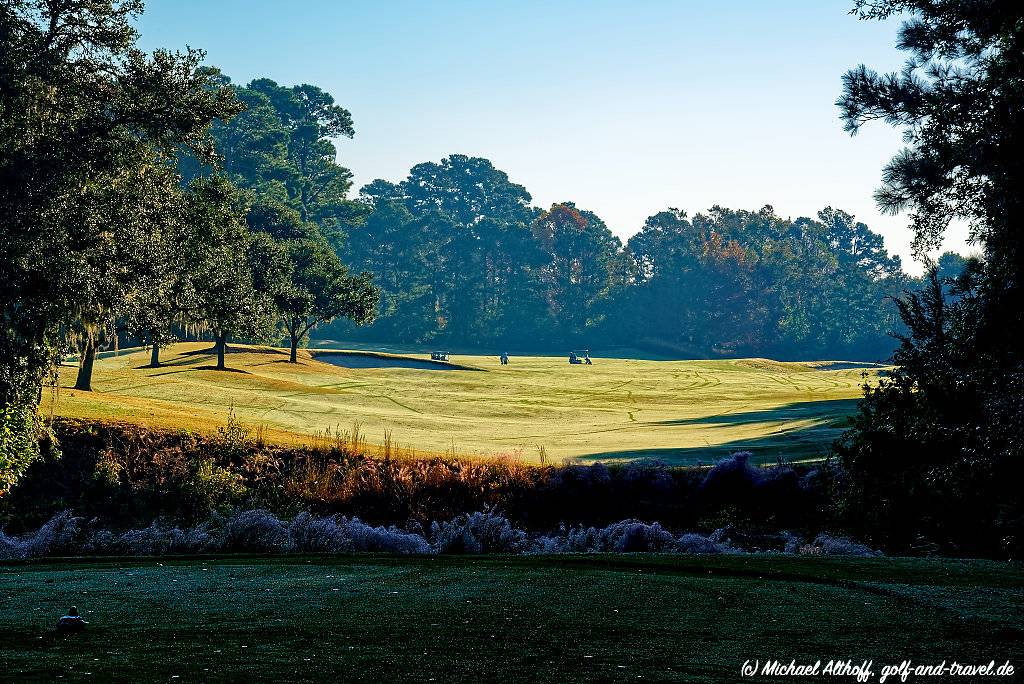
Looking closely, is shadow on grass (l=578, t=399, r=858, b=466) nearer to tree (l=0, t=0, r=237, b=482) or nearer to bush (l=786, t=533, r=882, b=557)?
A: bush (l=786, t=533, r=882, b=557)

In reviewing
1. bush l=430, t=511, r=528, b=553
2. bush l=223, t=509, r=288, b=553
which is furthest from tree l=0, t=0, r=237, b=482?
bush l=430, t=511, r=528, b=553

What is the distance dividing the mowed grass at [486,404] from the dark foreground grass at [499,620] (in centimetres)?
1659

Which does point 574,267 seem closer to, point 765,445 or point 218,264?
point 218,264

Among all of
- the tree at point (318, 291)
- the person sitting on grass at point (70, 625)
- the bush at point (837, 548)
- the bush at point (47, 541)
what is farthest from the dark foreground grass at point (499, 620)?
the tree at point (318, 291)

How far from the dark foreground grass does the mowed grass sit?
16587 millimetres

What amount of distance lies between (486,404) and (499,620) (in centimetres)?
3871

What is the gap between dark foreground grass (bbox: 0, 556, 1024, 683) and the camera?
5098mm

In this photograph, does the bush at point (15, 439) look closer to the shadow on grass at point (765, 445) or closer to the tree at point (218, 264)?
the shadow on grass at point (765, 445)

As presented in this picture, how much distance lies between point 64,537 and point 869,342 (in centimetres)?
12034

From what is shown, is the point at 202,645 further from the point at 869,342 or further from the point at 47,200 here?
the point at 869,342

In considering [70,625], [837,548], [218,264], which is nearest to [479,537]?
[837,548]

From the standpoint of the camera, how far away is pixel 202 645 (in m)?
5.58

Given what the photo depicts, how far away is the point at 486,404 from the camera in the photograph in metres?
45.2

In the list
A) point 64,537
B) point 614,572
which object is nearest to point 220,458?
point 64,537
